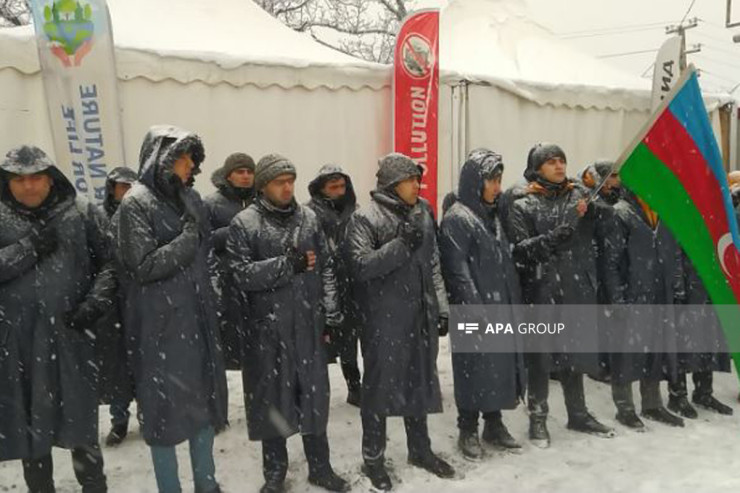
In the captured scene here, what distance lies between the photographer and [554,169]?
4.20 metres

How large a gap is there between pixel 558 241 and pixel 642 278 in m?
0.91

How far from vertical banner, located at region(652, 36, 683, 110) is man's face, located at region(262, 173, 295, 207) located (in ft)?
20.4

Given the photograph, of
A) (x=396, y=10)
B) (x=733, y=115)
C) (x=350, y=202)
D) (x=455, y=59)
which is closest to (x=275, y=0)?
(x=396, y=10)

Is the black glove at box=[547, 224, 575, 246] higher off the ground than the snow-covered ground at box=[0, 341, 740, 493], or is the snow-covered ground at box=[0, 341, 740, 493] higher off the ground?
the black glove at box=[547, 224, 575, 246]

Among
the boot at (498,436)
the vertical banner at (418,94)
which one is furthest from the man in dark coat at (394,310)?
the vertical banner at (418,94)

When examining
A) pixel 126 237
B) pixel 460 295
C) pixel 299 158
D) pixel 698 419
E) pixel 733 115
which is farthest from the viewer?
pixel 733 115

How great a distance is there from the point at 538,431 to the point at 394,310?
1.47m

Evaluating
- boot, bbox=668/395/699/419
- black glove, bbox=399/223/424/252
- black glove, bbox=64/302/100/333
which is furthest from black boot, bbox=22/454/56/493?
boot, bbox=668/395/699/419

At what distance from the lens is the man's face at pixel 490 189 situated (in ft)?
13.0

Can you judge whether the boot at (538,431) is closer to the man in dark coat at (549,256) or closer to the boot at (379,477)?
the man in dark coat at (549,256)

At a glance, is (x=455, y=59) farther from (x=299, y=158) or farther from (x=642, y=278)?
(x=642, y=278)

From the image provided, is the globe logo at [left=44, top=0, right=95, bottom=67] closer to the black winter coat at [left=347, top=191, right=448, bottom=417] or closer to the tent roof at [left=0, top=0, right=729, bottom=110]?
the tent roof at [left=0, top=0, right=729, bottom=110]

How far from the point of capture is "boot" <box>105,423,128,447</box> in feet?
13.6

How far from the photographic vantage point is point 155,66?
573cm
